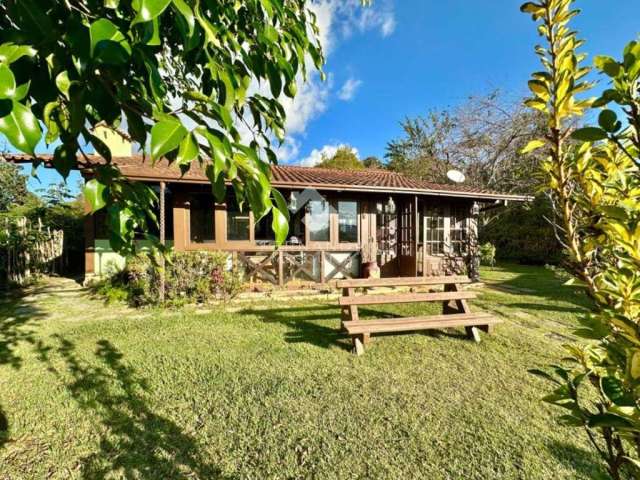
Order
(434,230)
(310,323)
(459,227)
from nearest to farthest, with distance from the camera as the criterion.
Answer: (310,323) < (434,230) < (459,227)

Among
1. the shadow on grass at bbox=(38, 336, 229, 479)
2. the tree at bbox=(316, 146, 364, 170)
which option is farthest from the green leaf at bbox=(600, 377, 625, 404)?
the tree at bbox=(316, 146, 364, 170)

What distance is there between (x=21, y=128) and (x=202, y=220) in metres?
8.49

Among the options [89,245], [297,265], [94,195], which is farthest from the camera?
[297,265]

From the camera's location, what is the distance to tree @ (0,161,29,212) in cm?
1213

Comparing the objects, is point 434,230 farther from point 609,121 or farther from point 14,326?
point 14,326

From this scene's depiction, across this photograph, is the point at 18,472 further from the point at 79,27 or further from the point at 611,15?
the point at 611,15

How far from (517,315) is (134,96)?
7300 mm

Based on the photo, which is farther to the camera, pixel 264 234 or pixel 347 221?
pixel 347 221

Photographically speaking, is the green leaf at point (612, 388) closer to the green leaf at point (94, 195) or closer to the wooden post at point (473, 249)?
the green leaf at point (94, 195)

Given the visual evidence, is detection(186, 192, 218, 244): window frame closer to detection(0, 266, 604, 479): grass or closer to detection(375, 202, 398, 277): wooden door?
detection(0, 266, 604, 479): grass

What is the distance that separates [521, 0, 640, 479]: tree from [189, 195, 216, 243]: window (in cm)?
852

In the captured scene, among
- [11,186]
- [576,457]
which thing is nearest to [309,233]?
[576,457]

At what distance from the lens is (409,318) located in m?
4.45

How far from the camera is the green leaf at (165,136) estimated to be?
2.00 feet
